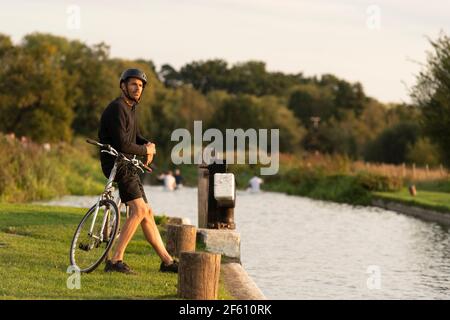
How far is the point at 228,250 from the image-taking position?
16.4 m

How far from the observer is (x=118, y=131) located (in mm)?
12406

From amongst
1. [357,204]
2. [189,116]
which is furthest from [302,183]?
[189,116]

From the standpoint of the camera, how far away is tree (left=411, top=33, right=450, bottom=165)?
34906 mm

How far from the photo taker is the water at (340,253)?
15023 millimetres

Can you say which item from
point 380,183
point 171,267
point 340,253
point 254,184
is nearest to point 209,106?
point 254,184

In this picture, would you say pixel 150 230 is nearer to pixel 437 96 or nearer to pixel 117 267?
pixel 117 267

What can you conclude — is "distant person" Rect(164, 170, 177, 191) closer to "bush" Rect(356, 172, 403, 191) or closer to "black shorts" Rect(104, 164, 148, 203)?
"bush" Rect(356, 172, 403, 191)

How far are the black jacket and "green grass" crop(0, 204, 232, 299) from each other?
1.38 metres

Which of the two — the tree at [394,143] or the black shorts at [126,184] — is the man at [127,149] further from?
the tree at [394,143]

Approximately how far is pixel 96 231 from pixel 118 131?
1.31m

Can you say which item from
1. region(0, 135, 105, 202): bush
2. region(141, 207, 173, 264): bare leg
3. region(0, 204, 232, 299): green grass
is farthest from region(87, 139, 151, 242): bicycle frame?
region(0, 135, 105, 202): bush
